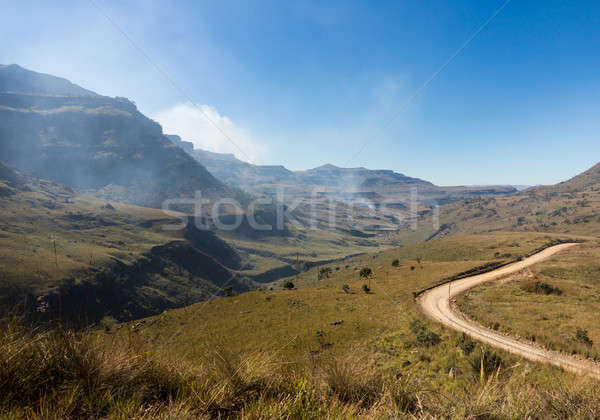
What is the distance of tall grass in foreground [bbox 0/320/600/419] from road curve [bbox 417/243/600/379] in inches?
128

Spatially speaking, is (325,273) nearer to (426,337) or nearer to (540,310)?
(540,310)

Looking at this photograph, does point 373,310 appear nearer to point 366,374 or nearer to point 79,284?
point 366,374

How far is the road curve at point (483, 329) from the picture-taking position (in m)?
14.3

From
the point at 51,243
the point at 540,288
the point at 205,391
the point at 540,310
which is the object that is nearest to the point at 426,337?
the point at 540,310

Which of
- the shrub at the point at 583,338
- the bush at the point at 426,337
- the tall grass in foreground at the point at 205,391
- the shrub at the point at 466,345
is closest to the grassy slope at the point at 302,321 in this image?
the bush at the point at 426,337

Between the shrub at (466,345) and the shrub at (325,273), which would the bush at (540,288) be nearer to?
the shrub at (466,345)

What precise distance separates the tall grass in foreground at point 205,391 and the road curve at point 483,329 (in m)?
3.24

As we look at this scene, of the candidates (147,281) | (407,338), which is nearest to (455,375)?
(407,338)

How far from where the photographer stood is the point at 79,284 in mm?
115000

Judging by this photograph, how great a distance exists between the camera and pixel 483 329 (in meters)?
21.4

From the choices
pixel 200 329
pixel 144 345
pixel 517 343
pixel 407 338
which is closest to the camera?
pixel 144 345

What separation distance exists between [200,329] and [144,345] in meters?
35.8

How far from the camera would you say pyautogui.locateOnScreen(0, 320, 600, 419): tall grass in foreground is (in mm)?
3409

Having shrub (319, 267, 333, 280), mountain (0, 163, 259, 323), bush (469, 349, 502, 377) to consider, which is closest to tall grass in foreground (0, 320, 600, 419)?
bush (469, 349, 502, 377)
